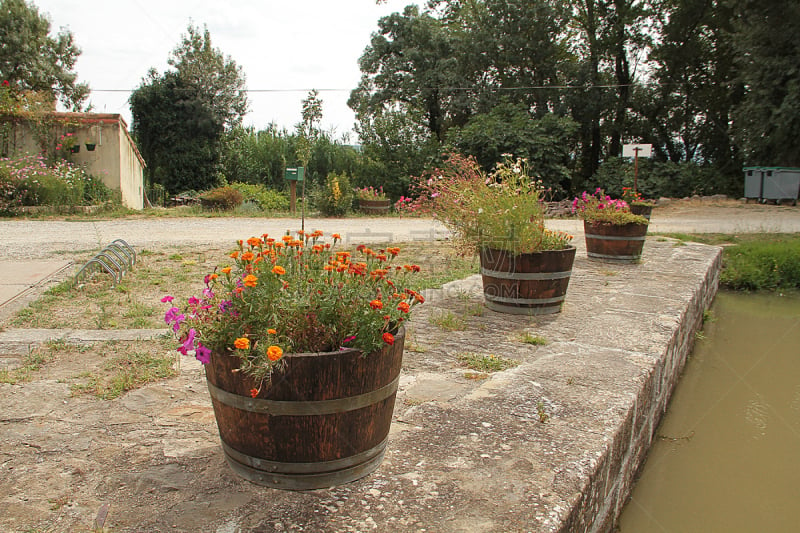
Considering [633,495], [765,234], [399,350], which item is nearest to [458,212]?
[633,495]

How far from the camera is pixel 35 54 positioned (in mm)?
28844

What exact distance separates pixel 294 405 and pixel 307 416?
0.06m

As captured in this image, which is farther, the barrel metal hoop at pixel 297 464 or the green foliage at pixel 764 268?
the green foliage at pixel 764 268

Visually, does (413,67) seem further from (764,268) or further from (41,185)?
(764,268)

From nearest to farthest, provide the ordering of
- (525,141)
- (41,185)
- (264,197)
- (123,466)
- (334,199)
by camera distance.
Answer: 1. (123,466)
2. (41,185)
3. (334,199)
4. (264,197)
5. (525,141)

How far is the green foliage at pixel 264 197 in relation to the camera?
1631cm

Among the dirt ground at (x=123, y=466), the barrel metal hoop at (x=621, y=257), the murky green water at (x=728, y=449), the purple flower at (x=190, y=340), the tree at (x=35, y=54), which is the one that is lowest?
the murky green water at (x=728, y=449)

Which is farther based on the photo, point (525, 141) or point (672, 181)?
point (672, 181)

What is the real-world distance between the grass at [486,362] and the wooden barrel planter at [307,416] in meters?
1.26

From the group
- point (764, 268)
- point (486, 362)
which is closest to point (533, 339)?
point (486, 362)

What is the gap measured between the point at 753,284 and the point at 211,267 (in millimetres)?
6726

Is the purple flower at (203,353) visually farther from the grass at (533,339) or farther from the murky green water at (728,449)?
the grass at (533,339)

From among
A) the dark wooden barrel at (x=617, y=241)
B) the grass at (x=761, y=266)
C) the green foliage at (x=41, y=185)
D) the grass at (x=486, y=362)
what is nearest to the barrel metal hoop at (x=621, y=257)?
the dark wooden barrel at (x=617, y=241)

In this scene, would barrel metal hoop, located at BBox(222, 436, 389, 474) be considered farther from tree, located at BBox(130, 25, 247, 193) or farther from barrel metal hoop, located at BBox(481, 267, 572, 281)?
tree, located at BBox(130, 25, 247, 193)
